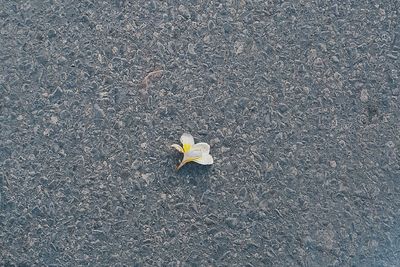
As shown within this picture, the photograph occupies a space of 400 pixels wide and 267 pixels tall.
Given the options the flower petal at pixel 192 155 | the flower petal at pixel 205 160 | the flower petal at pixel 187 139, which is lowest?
the flower petal at pixel 205 160

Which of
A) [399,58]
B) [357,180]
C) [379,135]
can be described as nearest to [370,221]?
[357,180]

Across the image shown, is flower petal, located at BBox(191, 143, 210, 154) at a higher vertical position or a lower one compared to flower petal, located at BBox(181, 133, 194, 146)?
lower

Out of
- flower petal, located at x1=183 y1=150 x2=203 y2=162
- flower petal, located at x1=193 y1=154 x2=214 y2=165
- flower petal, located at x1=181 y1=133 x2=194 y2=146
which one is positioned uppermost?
flower petal, located at x1=181 y1=133 x2=194 y2=146

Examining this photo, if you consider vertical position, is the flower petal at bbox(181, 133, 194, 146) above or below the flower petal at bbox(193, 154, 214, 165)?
above

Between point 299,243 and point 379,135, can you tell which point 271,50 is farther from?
point 299,243
